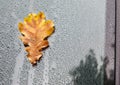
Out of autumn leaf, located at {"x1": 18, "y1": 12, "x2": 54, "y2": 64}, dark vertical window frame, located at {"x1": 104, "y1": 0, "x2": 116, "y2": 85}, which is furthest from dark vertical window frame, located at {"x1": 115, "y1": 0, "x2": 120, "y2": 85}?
autumn leaf, located at {"x1": 18, "y1": 12, "x2": 54, "y2": 64}

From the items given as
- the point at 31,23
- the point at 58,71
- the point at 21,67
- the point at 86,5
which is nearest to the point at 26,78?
the point at 21,67

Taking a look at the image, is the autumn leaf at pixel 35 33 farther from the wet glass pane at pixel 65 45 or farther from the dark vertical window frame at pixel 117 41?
the dark vertical window frame at pixel 117 41

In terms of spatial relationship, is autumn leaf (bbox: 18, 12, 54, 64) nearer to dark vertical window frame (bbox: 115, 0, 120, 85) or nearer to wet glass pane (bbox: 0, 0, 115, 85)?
wet glass pane (bbox: 0, 0, 115, 85)

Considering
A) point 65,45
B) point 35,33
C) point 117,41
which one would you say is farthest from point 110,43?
point 35,33

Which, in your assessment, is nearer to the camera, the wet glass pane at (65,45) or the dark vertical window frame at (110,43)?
the wet glass pane at (65,45)

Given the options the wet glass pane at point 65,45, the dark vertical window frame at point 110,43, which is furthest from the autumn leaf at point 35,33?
the dark vertical window frame at point 110,43

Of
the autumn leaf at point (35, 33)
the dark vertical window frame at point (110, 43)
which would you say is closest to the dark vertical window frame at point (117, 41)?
the dark vertical window frame at point (110, 43)
